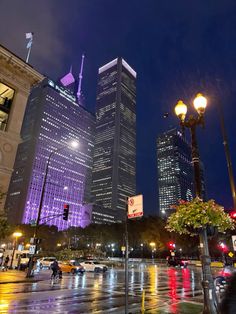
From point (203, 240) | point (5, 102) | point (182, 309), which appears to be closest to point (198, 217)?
point (203, 240)

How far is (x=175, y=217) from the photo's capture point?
34.0ft

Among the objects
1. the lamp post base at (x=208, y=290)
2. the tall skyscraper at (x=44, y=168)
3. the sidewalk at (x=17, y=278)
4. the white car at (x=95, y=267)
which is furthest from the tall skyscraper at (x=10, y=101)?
the tall skyscraper at (x=44, y=168)

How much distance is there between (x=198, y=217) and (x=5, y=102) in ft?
89.2

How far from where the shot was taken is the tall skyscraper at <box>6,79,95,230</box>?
537ft

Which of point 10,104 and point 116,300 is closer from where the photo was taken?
point 116,300

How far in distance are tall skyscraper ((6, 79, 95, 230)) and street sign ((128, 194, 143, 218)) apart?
16030 centimetres

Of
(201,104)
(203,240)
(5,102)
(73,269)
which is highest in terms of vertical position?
(5,102)

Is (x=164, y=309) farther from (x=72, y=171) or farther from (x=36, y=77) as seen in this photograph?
(x=72, y=171)

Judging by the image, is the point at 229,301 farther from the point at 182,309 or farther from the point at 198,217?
the point at 182,309

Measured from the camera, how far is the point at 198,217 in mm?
9750

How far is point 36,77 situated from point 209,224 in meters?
27.7

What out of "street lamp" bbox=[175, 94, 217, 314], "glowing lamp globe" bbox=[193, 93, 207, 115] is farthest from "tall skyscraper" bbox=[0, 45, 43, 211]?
"glowing lamp globe" bbox=[193, 93, 207, 115]

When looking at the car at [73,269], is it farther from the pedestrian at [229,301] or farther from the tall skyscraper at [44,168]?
the tall skyscraper at [44,168]

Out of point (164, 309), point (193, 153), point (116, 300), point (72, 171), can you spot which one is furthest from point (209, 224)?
point (72, 171)
